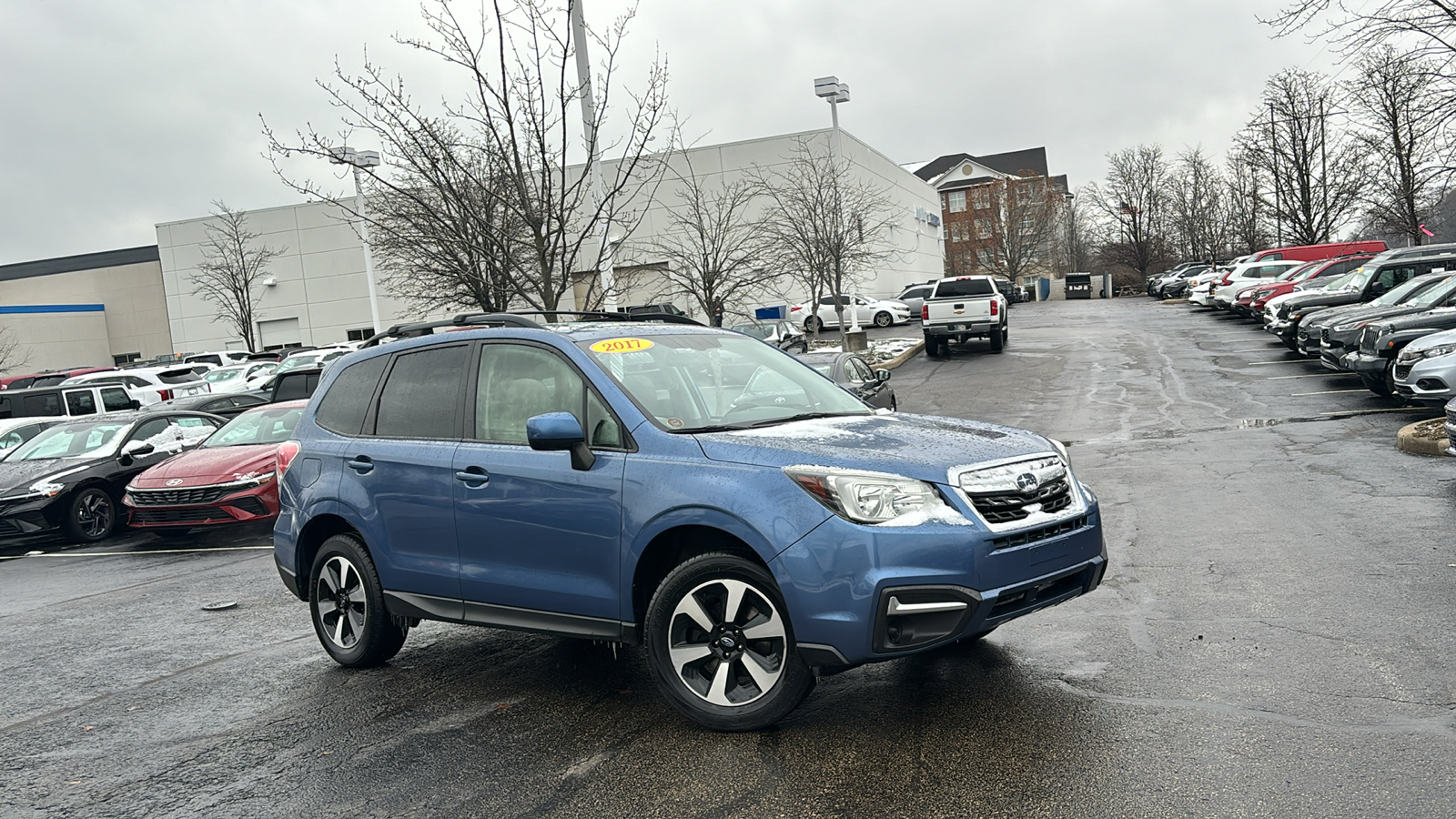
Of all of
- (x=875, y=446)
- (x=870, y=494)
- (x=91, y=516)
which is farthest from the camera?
(x=91, y=516)

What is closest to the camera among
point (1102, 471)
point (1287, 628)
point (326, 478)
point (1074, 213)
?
point (1287, 628)

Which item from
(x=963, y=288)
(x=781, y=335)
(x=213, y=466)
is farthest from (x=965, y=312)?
(x=213, y=466)

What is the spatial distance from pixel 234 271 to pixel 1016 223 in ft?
169

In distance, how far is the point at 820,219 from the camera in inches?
1400

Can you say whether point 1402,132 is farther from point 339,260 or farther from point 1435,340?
point 339,260

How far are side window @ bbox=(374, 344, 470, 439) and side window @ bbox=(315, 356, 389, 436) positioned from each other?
16 cm

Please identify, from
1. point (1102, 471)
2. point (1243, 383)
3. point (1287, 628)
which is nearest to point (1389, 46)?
point (1243, 383)

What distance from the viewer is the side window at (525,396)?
5.12 meters

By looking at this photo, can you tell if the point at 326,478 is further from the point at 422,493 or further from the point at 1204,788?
the point at 1204,788

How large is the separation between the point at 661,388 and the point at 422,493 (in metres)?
1.42

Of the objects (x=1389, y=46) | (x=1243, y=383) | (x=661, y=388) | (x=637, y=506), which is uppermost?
(x=1389, y=46)

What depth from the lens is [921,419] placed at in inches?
211

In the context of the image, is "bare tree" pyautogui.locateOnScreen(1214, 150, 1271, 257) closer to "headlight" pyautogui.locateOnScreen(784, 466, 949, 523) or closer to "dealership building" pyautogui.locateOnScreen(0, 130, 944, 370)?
"dealership building" pyautogui.locateOnScreen(0, 130, 944, 370)

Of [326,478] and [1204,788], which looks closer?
[1204,788]
